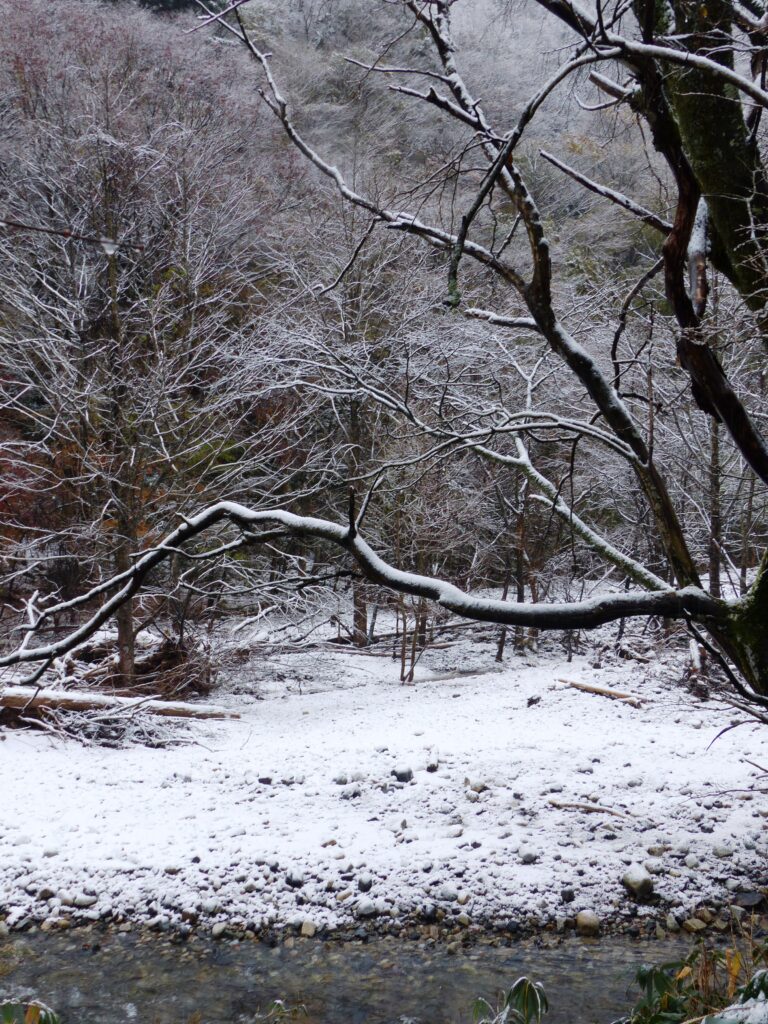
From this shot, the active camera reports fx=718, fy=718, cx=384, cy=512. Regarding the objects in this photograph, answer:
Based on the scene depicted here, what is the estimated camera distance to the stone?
4500mm

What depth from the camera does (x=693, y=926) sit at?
13.8 feet

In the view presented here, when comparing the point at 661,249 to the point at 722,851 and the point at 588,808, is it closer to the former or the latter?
the point at 722,851

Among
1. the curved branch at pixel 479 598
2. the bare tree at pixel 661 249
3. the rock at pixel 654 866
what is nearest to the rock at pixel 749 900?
the rock at pixel 654 866

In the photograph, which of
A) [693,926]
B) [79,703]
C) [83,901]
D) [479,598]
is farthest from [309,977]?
[79,703]

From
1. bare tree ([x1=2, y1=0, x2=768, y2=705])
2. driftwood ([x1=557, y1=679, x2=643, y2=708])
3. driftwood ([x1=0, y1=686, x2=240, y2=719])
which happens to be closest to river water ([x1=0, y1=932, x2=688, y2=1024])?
A: bare tree ([x1=2, y1=0, x2=768, y2=705])

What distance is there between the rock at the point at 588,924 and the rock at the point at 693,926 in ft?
1.64

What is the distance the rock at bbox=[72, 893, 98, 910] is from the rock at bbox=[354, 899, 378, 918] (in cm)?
168

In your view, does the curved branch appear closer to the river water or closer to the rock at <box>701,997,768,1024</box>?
the rock at <box>701,997,768,1024</box>

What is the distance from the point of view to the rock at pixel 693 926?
4.18m

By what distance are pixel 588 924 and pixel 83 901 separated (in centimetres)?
313

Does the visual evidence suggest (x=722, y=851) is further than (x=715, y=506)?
No

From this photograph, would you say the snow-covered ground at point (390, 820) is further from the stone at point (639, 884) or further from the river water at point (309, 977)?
the river water at point (309, 977)

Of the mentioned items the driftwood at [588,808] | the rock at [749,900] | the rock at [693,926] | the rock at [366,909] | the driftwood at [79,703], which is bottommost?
the rock at [366,909]

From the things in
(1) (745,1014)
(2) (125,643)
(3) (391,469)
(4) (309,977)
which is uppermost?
(3) (391,469)
